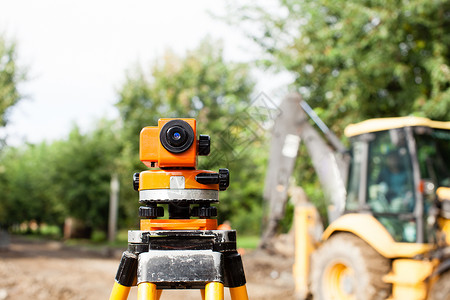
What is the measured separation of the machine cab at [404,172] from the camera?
5223 mm

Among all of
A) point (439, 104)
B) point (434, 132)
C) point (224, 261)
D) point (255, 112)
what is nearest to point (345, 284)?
point (434, 132)

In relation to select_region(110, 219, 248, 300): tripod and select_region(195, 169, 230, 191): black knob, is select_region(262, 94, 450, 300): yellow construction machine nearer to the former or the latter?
select_region(110, 219, 248, 300): tripod

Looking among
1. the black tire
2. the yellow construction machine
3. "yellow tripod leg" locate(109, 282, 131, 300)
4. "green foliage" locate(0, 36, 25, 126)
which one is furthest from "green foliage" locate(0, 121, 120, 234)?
"yellow tripod leg" locate(109, 282, 131, 300)

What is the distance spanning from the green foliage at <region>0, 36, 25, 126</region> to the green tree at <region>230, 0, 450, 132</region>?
8.80 meters

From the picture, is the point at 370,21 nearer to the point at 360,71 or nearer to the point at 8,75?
the point at 360,71

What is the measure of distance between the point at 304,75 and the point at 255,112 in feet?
26.6

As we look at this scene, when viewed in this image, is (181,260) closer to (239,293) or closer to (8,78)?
(239,293)

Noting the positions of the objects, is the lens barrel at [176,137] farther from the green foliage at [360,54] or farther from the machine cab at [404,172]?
the green foliage at [360,54]

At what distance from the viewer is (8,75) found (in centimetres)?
1769

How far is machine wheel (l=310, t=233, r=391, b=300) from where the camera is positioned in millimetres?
5102

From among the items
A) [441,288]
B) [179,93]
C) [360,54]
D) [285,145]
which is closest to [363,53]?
[360,54]

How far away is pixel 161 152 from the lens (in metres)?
2.01

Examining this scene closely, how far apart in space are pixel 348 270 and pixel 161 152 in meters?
4.17

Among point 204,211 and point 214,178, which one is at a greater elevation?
point 214,178
